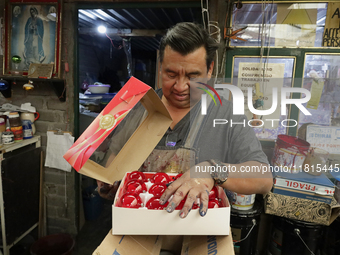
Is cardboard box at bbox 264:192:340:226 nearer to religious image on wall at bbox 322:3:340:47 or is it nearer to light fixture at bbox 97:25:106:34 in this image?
religious image on wall at bbox 322:3:340:47

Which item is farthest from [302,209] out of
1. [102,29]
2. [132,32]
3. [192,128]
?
[102,29]

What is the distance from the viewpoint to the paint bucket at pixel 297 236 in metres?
1.86

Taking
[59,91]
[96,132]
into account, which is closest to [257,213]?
[96,132]

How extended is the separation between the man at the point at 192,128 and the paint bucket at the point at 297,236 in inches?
44.4

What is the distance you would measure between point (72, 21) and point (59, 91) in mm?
706

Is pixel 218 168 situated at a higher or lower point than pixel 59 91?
lower

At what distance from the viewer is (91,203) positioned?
2.85m

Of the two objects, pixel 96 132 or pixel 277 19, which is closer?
pixel 96 132

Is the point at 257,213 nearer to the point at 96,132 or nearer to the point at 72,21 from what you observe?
the point at 96,132

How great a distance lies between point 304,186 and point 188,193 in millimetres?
1447

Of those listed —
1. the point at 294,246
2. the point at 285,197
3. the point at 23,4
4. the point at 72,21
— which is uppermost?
the point at 23,4

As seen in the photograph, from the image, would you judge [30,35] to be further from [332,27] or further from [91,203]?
[332,27]

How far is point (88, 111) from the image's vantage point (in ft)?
10.3

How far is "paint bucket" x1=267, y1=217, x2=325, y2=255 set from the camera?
1855 mm
